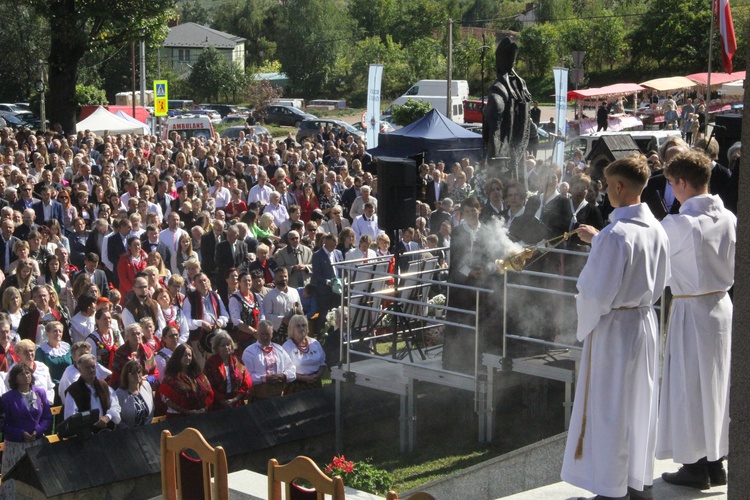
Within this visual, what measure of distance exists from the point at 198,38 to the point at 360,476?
88875 mm

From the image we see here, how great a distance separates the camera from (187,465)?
5902mm

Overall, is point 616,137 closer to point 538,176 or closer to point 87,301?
point 538,176

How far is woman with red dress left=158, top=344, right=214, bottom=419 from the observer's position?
31.3 feet

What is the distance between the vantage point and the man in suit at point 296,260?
43.1ft

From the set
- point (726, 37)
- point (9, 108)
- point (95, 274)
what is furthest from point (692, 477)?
point (9, 108)

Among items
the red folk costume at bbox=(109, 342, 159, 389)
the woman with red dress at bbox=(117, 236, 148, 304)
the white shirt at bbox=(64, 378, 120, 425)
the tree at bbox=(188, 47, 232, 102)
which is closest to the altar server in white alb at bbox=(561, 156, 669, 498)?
the white shirt at bbox=(64, 378, 120, 425)

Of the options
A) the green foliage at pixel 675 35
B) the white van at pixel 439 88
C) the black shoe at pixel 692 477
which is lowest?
the black shoe at pixel 692 477

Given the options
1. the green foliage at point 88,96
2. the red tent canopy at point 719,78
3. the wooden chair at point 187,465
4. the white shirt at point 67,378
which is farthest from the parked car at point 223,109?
the wooden chair at point 187,465

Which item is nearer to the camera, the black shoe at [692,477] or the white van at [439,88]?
the black shoe at [692,477]

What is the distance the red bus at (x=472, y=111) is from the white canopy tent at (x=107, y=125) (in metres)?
18.8

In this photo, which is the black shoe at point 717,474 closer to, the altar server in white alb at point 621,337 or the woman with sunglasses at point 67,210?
the altar server in white alb at point 621,337

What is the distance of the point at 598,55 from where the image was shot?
209 feet

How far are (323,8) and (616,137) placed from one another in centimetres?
6874

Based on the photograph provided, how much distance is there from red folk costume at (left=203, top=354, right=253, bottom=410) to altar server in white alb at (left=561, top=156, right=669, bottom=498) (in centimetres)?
513
